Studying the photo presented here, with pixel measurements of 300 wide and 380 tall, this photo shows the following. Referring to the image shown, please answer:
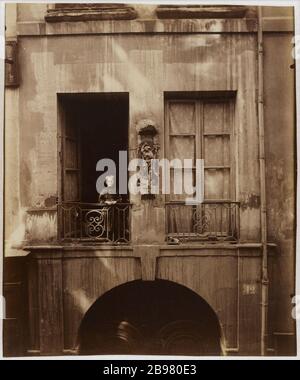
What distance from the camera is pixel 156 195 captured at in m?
6.79

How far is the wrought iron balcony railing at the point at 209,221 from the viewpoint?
6.84m

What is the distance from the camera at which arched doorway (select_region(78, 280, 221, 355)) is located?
7.02m

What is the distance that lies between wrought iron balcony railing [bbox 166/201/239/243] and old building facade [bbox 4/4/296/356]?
0.02 meters

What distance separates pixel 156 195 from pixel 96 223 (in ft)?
3.49

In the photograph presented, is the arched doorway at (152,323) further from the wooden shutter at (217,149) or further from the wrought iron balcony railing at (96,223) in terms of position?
the wooden shutter at (217,149)

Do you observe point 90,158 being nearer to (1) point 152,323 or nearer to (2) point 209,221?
(2) point 209,221

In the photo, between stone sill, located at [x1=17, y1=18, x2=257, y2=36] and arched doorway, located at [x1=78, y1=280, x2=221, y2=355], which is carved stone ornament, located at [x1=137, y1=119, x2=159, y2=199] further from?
arched doorway, located at [x1=78, y1=280, x2=221, y2=355]

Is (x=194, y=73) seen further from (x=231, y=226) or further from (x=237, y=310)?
(x=237, y=310)

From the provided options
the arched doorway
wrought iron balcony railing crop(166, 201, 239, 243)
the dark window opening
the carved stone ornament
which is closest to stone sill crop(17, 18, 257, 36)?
the dark window opening

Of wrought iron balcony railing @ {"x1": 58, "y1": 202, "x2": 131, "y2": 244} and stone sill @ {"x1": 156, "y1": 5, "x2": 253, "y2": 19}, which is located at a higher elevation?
stone sill @ {"x1": 156, "y1": 5, "x2": 253, "y2": 19}

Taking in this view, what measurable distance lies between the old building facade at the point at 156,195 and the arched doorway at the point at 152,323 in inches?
4.6

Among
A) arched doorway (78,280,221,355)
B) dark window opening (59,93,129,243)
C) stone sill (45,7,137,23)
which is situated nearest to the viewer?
stone sill (45,7,137,23)

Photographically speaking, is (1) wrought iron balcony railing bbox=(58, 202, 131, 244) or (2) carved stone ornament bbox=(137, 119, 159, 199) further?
(1) wrought iron balcony railing bbox=(58, 202, 131, 244)

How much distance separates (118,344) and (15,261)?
206 cm
